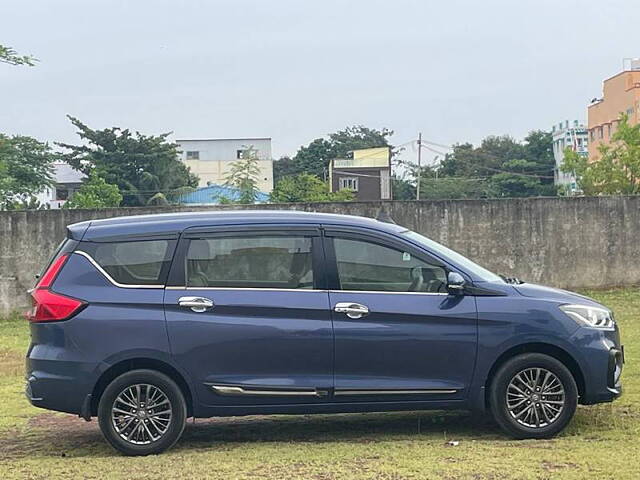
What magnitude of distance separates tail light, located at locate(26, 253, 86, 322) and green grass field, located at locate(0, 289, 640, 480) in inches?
40.9

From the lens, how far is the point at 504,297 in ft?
22.3

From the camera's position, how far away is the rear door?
6.61 m

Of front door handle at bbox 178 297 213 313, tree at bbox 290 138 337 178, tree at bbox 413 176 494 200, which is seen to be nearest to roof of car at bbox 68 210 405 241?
front door handle at bbox 178 297 213 313

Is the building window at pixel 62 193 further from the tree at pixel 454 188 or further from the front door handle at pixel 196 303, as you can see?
the front door handle at pixel 196 303

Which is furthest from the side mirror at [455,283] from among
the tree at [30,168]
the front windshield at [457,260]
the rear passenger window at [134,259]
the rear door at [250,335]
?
the tree at [30,168]

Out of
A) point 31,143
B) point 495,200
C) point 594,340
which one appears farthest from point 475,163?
point 594,340

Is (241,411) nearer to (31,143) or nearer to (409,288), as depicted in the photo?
(409,288)

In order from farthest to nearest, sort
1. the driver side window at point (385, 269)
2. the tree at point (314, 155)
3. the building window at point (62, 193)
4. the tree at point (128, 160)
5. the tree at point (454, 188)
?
1. the tree at point (314, 155)
2. the building window at point (62, 193)
3. the tree at point (454, 188)
4. the tree at point (128, 160)
5. the driver side window at point (385, 269)

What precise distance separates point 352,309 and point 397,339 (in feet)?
1.30

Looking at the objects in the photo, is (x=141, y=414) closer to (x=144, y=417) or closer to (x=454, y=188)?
(x=144, y=417)

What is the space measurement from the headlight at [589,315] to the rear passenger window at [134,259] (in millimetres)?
3003

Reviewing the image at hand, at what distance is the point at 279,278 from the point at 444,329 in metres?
1.27

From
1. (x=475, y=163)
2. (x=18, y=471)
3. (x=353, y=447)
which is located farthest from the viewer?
(x=475, y=163)

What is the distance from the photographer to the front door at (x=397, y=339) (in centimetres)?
666
